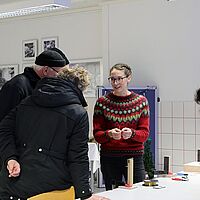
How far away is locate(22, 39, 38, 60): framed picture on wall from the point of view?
23.4ft

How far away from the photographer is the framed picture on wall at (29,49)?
280 inches

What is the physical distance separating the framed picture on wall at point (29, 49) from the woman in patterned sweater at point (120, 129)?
151 inches

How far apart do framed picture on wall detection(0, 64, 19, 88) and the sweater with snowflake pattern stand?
4220 mm

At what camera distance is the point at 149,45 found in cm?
589

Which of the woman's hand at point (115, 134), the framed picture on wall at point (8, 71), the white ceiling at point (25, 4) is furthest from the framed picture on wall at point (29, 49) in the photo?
the woman's hand at point (115, 134)

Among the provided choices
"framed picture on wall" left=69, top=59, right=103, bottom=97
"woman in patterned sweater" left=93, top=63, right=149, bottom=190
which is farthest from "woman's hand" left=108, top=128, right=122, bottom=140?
"framed picture on wall" left=69, top=59, right=103, bottom=97

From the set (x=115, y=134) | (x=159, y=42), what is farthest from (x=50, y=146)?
(x=159, y=42)

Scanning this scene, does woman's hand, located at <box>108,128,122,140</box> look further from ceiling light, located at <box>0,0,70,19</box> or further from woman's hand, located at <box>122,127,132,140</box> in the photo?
ceiling light, located at <box>0,0,70,19</box>

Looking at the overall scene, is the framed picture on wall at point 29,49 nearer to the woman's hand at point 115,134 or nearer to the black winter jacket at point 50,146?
the woman's hand at point 115,134

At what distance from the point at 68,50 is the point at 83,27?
45 centimetres

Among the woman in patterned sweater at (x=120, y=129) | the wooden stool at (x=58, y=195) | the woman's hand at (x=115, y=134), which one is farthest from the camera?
the woman in patterned sweater at (x=120, y=129)

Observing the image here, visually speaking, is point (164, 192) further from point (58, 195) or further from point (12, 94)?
point (12, 94)

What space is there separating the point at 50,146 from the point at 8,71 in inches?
214

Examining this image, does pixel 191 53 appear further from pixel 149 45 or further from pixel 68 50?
pixel 68 50
